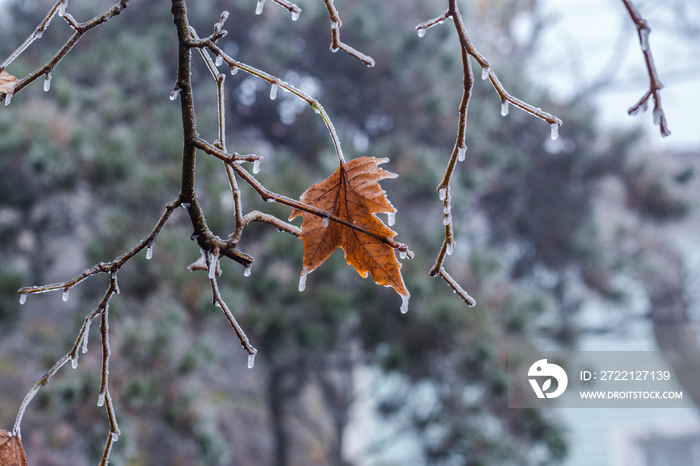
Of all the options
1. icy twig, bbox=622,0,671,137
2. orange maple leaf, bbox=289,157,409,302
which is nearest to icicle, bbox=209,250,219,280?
orange maple leaf, bbox=289,157,409,302

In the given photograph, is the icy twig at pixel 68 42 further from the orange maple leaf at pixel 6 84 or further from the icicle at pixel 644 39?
the icicle at pixel 644 39

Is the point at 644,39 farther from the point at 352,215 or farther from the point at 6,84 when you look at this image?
the point at 6,84

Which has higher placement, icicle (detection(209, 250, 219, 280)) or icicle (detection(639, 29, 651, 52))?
icicle (detection(639, 29, 651, 52))

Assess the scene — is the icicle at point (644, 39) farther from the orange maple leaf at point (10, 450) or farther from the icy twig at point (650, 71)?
the orange maple leaf at point (10, 450)

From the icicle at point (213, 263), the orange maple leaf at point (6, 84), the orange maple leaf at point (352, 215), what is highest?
the orange maple leaf at point (6, 84)

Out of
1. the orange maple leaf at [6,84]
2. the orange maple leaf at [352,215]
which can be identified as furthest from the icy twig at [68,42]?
the orange maple leaf at [352,215]

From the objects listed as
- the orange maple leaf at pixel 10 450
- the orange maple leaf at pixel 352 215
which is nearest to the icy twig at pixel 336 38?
the orange maple leaf at pixel 352 215

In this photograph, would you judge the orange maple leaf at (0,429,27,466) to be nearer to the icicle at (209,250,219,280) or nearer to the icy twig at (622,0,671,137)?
the icicle at (209,250,219,280)

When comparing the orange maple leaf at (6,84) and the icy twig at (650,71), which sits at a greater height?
the orange maple leaf at (6,84)

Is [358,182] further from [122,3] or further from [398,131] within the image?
[398,131]
